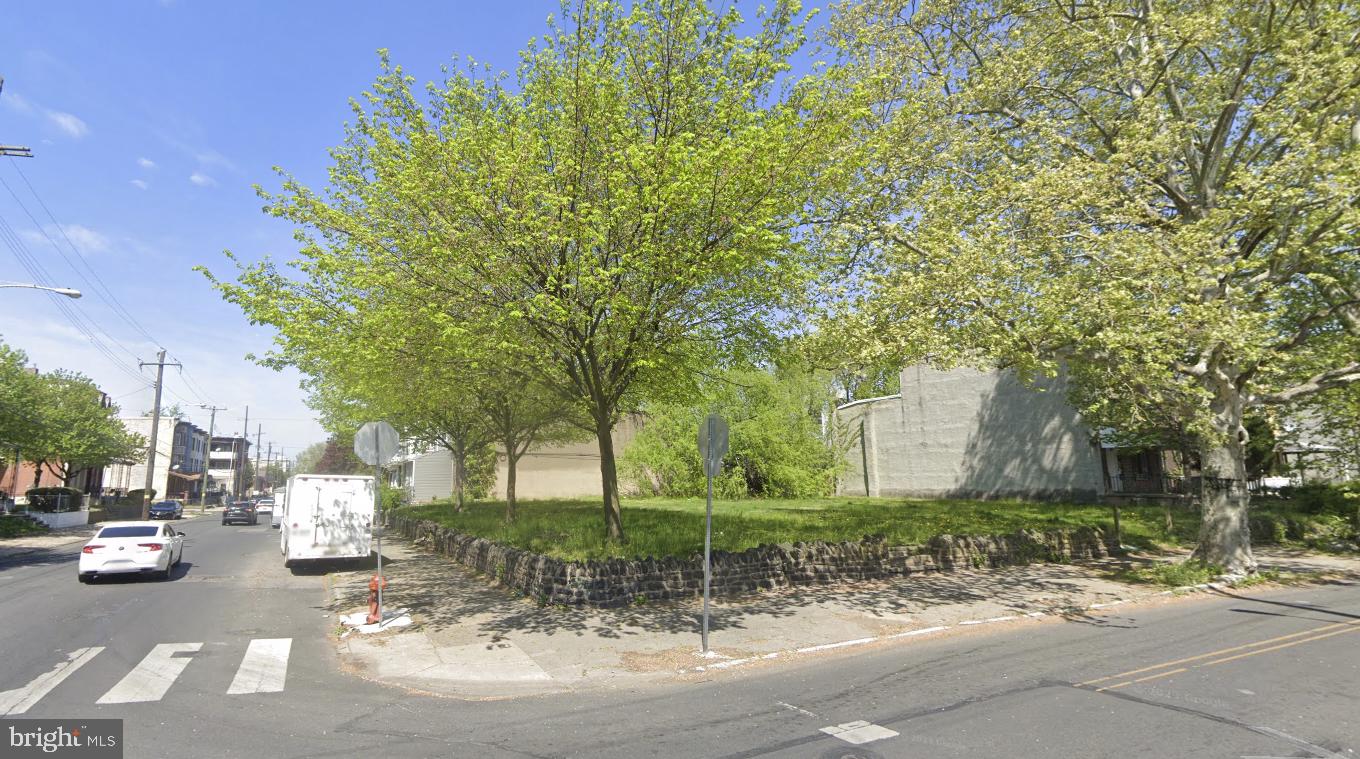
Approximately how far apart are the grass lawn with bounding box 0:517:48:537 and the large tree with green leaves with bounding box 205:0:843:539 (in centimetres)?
2536

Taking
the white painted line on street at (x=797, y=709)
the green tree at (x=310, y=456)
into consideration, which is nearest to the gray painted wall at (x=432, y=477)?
the white painted line on street at (x=797, y=709)

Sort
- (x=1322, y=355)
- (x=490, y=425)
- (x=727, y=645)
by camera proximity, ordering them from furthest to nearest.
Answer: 1. (x=490, y=425)
2. (x=1322, y=355)
3. (x=727, y=645)

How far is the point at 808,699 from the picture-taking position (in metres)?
6.75

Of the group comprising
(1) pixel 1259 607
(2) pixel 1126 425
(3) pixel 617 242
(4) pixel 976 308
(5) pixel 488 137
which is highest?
(5) pixel 488 137

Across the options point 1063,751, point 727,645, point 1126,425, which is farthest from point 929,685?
point 1126,425

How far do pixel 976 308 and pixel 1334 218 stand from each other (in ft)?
20.2

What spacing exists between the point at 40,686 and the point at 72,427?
36931mm

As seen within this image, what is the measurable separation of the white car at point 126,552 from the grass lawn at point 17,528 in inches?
693

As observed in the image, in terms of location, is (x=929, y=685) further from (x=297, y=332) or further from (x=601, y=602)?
(x=297, y=332)

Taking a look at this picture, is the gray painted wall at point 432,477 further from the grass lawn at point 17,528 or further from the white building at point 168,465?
the white building at point 168,465

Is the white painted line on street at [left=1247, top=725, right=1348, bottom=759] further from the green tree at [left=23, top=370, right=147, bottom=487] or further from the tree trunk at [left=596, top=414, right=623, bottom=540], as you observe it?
the green tree at [left=23, top=370, right=147, bottom=487]

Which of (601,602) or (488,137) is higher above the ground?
(488,137)

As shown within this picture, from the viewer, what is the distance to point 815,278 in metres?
11.8

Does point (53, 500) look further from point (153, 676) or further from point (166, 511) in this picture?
point (153, 676)
